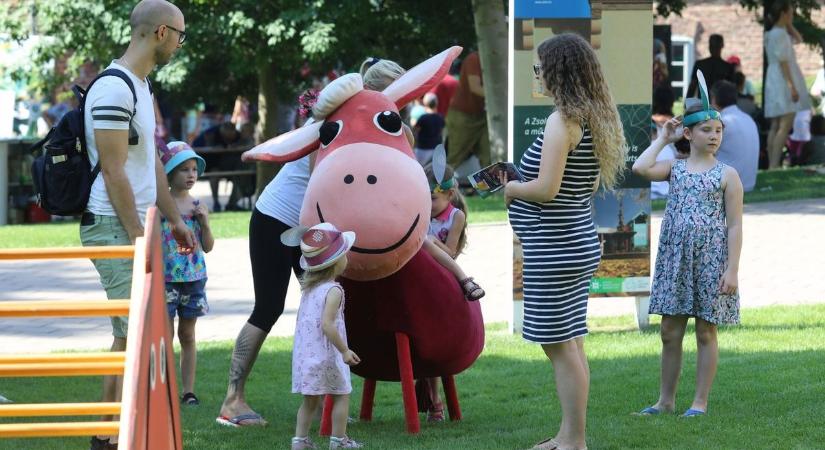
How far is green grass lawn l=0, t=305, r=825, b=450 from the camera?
632cm

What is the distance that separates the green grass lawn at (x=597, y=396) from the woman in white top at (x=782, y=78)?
10.7 metres

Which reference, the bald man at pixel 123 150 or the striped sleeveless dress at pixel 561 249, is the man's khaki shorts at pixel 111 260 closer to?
the bald man at pixel 123 150

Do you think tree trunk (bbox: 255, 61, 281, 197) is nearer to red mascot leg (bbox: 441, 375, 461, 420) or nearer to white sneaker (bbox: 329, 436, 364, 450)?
red mascot leg (bbox: 441, 375, 461, 420)

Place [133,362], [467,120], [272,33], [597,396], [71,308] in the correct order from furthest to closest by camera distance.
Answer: [467,120] → [272,33] → [597,396] → [71,308] → [133,362]

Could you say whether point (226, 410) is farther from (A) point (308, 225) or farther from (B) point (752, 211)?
(B) point (752, 211)

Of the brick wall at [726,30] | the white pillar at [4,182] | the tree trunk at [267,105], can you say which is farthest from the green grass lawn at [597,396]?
the brick wall at [726,30]

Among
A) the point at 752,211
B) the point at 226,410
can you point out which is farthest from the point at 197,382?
the point at 752,211

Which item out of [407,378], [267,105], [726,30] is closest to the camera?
[407,378]

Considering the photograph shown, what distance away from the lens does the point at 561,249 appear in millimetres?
5805

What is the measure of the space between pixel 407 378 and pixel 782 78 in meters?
15.1

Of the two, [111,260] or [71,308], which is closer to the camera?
[71,308]

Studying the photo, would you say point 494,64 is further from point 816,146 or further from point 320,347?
point 320,347

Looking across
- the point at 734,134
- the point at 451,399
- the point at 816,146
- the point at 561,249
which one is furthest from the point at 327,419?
the point at 816,146

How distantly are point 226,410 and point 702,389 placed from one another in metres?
2.40
